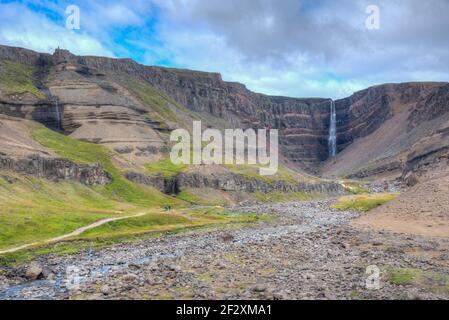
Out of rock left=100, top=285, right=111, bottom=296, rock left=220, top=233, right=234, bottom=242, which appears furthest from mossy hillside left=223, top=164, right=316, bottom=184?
rock left=100, top=285, right=111, bottom=296

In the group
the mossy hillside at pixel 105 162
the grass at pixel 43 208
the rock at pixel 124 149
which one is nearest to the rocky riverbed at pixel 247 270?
the grass at pixel 43 208

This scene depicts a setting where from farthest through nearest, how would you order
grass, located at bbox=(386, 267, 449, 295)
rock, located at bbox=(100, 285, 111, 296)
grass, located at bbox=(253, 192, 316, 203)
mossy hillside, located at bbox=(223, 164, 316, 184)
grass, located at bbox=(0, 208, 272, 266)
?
1. mossy hillside, located at bbox=(223, 164, 316, 184)
2. grass, located at bbox=(253, 192, 316, 203)
3. grass, located at bbox=(0, 208, 272, 266)
4. rock, located at bbox=(100, 285, 111, 296)
5. grass, located at bbox=(386, 267, 449, 295)

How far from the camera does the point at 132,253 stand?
5747 centimetres

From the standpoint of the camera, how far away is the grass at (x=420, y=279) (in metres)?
Answer: 33.2

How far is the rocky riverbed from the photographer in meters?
33.3

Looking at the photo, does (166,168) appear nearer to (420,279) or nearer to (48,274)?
(48,274)

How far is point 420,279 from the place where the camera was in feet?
117

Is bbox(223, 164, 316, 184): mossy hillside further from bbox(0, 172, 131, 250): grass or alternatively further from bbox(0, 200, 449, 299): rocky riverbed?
bbox(0, 200, 449, 299): rocky riverbed

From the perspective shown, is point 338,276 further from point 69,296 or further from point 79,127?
point 79,127

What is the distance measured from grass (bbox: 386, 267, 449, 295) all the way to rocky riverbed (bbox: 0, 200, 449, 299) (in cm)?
8

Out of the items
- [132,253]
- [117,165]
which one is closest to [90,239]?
[132,253]

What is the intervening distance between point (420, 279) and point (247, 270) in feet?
47.2

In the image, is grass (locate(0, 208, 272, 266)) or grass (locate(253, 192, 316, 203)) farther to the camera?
grass (locate(253, 192, 316, 203))

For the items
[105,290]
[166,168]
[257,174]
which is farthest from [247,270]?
[257,174]
